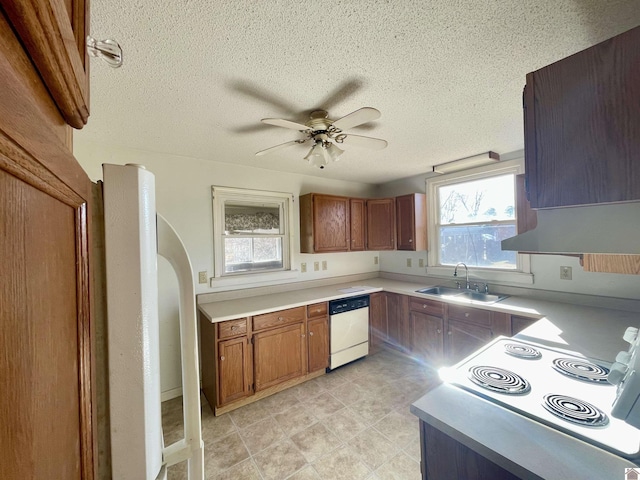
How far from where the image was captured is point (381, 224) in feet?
12.0

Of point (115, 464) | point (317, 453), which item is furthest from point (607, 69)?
point (317, 453)

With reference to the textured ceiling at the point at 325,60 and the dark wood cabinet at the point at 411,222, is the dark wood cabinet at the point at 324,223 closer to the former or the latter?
the dark wood cabinet at the point at 411,222

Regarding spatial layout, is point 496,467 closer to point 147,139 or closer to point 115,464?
point 115,464

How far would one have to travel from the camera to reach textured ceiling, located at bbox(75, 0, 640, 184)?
1.00 metres

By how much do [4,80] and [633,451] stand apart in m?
1.48

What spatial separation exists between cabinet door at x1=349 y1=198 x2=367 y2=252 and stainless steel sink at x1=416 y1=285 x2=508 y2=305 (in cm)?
97

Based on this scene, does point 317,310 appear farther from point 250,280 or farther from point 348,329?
point 250,280

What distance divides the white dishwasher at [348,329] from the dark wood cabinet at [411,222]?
3.11ft

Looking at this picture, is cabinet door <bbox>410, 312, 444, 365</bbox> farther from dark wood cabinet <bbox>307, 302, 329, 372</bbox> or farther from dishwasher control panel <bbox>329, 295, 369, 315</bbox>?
dark wood cabinet <bbox>307, 302, 329, 372</bbox>

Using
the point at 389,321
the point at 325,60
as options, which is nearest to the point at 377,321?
the point at 389,321

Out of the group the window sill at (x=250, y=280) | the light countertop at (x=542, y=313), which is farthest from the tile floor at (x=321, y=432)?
the window sill at (x=250, y=280)

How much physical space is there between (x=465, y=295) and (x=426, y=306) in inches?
18.8

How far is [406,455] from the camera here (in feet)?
5.86

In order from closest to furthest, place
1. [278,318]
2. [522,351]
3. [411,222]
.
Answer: [522,351], [278,318], [411,222]
